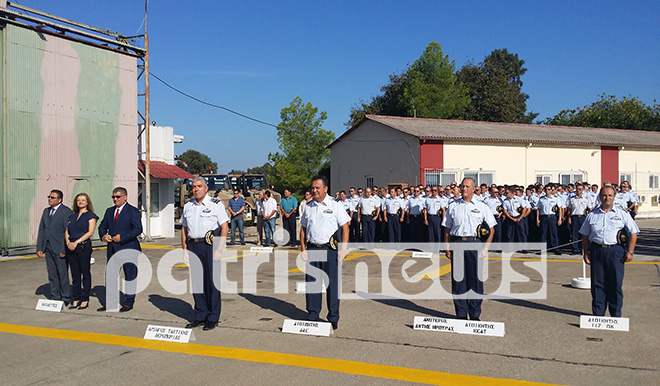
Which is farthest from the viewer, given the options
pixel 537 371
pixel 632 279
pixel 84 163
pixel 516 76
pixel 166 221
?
pixel 516 76

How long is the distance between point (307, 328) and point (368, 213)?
36.7ft

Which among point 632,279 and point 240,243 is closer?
point 632,279

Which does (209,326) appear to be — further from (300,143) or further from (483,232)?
(300,143)

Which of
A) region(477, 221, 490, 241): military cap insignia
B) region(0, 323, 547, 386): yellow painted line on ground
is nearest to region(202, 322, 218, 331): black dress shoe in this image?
region(0, 323, 547, 386): yellow painted line on ground

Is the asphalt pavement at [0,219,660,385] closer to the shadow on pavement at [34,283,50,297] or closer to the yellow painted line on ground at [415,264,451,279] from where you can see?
the shadow on pavement at [34,283,50,297]

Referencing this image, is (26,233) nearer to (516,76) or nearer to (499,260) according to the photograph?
(499,260)

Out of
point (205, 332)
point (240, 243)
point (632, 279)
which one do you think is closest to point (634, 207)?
point (632, 279)

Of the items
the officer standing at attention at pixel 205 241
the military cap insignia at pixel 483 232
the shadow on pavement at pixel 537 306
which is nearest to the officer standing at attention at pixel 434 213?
the shadow on pavement at pixel 537 306

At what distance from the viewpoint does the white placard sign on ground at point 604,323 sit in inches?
292

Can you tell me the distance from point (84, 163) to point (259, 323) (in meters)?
12.8

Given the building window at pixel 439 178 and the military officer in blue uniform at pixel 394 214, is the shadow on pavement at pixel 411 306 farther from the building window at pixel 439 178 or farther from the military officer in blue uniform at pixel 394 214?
the building window at pixel 439 178

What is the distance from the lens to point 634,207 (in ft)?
56.4

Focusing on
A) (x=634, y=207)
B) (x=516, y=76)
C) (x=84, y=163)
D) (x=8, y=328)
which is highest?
(x=516, y=76)

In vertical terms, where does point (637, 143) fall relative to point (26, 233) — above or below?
above
